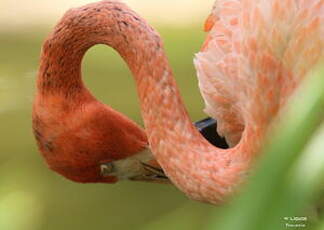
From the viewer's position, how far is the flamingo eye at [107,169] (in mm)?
1510

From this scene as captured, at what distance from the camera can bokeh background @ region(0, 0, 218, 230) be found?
6.21 ft

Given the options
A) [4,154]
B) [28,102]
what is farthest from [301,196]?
[28,102]

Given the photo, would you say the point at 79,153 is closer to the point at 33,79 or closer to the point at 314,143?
the point at 33,79

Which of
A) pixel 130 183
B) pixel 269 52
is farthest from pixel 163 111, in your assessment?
pixel 130 183

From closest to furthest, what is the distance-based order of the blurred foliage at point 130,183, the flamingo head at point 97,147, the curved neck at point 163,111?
the blurred foliage at point 130,183 < the curved neck at point 163,111 < the flamingo head at point 97,147

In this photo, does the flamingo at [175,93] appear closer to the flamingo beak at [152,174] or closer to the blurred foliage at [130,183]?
the flamingo beak at [152,174]

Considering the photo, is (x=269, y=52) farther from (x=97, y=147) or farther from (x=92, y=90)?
(x=92, y=90)

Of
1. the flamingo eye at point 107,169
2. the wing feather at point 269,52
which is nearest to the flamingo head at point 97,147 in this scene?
the flamingo eye at point 107,169

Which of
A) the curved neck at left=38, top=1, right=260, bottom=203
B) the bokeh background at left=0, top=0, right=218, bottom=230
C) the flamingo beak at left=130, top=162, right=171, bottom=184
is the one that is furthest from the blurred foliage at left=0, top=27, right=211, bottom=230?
the curved neck at left=38, top=1, right=260, bottom=203

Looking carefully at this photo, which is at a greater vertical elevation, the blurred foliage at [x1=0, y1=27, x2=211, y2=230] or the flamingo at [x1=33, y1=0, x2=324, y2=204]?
the flamingo at [x1=33, y1=0, x2=324, y2=204]

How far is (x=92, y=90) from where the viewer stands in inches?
94.2

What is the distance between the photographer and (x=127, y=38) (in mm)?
1266

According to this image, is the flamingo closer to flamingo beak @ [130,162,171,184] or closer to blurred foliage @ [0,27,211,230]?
flamingo beak @ [130,162,171,184]

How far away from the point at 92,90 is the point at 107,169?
91 cm
